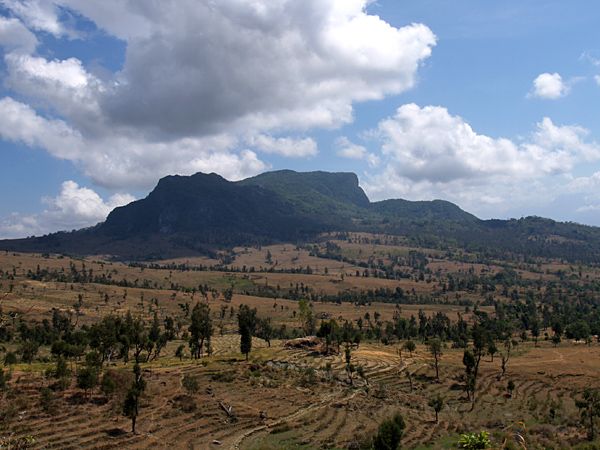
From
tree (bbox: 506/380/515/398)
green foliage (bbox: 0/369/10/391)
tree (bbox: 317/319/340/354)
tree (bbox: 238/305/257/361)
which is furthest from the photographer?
tree (bbox: 317/319/340/354)

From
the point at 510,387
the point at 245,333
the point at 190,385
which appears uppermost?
the point at 245,333

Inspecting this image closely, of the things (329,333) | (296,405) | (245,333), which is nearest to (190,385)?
(296,405)

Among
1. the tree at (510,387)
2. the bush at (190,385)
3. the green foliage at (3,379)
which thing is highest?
the green foliage at (3,379)

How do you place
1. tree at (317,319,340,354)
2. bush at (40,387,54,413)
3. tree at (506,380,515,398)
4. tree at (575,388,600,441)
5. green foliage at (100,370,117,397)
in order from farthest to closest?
tree at (317,319,340,354) < tree at (506,380,515,398) < green foliage at (100,370,117,397) < tree at (575,388,600,441) < bush at (40,387,54,413)

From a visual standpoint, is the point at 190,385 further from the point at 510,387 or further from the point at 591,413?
the point at 510,387

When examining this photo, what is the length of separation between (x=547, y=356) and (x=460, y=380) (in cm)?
4624

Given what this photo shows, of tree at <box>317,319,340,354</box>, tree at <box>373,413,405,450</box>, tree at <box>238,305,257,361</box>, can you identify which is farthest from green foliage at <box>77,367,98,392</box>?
tree at <box>317,319,340,354</box>

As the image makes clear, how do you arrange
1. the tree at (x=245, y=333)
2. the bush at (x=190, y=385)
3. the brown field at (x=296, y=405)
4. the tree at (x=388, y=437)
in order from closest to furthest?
the tree at (x=388, y=437) < the brown field at (x=296, y=405) < the bush at (x=190, y=385) < the tree at (x=245, y=333)

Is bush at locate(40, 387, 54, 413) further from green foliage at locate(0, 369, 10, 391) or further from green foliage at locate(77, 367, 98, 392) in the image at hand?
green foliage at locate(0, 369, 10, 391)

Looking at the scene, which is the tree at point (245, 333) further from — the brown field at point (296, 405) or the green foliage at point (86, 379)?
the green foliage at point (86, 379)

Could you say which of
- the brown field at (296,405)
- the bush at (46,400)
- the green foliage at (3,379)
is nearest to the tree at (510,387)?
the brown field at (296,405)

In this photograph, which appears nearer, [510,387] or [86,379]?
[86,379]

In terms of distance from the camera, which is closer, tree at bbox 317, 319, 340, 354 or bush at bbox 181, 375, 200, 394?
bush at bbox 181, 375, 200, 394

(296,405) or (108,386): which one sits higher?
(108,386)
